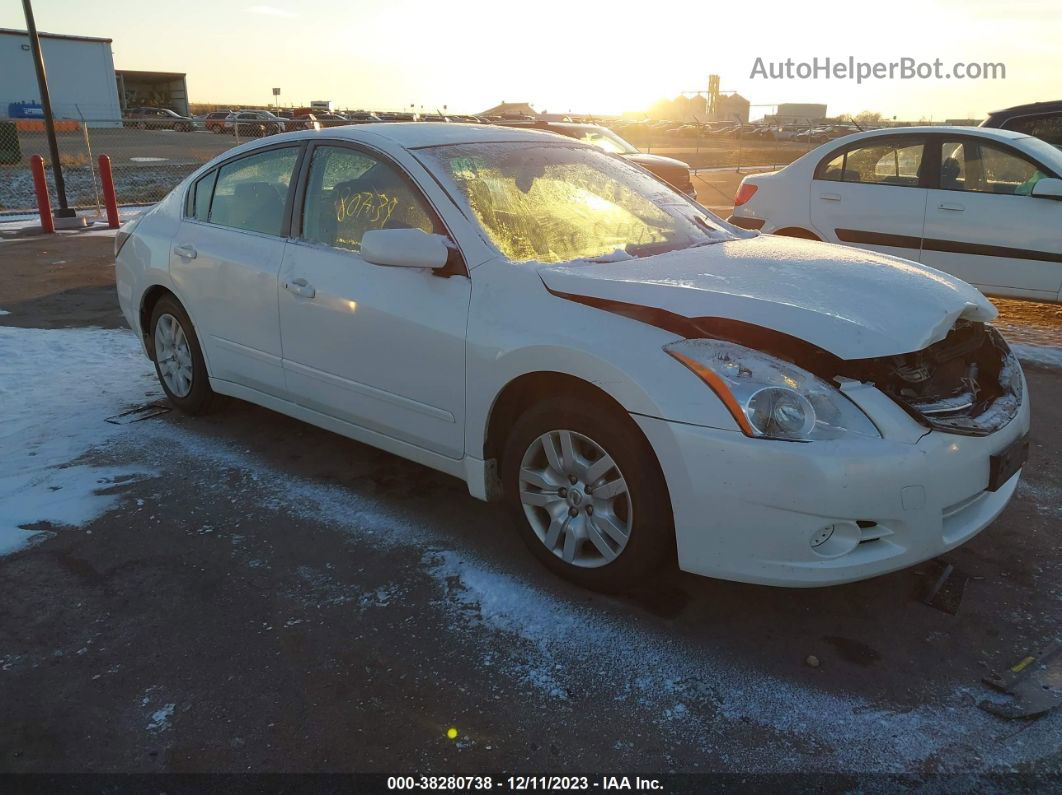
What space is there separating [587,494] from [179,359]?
297 centimetres

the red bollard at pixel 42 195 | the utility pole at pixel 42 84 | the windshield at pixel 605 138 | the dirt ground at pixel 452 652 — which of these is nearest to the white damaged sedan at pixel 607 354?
the dirt ground at pixel 452 652

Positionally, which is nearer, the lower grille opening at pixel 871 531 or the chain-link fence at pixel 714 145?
the lower grille opening at pixel 871 531

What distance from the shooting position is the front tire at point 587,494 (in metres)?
2.78

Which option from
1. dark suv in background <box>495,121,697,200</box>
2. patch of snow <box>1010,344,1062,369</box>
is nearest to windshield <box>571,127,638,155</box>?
dark suv in background <box>495,121,697,200</box>

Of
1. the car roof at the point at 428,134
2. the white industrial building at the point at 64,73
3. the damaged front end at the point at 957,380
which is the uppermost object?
the white industrial building at the point at 64,73

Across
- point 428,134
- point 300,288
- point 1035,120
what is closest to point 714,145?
point 1035,120

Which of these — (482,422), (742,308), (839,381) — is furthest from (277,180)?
(839,381)

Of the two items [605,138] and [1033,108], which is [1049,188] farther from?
[605,138]

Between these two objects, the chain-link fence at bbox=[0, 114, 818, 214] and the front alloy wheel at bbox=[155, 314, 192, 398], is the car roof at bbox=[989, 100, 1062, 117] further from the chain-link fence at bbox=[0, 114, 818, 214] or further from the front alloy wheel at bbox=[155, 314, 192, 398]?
the chain-link fence at bbox=[0, 114, 818, 214]

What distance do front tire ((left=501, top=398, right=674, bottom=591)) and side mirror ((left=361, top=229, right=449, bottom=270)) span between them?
71cm

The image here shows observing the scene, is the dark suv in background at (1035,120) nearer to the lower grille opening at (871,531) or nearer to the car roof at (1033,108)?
the car roof at (1033,108)

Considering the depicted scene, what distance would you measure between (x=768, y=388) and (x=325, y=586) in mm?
1781

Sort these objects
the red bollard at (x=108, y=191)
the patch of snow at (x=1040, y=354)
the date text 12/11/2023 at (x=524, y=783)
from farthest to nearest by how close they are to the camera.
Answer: the red bollard at (x=108, y=191) < the patch of snow at (x=1040, y=354) < the date text 12/11/2023 at (x=524, y=783)

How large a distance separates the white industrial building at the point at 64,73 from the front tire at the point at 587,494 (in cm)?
4731
